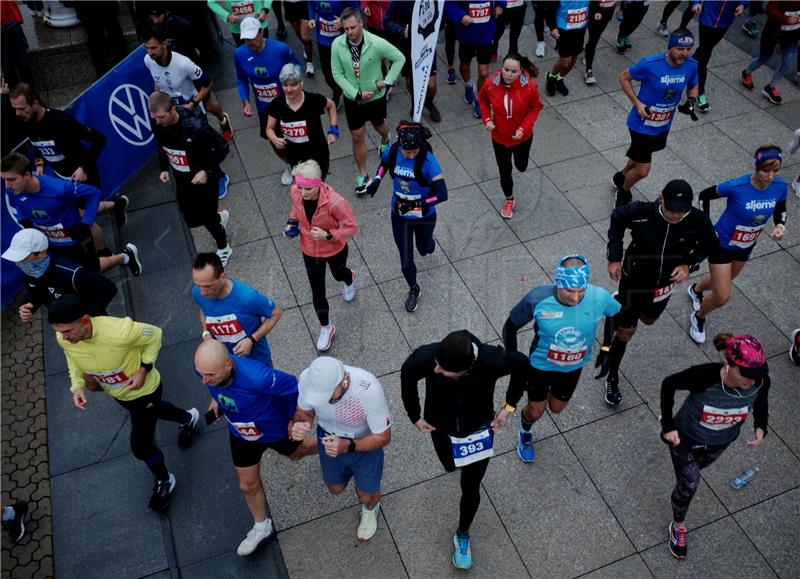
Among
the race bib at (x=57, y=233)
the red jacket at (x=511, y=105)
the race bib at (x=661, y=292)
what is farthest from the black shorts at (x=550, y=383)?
the race bib at (x=57, y=233)

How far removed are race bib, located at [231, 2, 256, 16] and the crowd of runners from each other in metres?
0.02

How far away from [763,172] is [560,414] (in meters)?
2.63

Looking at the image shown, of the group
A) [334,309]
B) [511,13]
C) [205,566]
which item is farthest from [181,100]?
[205,566]

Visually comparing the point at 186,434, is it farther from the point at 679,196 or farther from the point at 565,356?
the point at 679,196

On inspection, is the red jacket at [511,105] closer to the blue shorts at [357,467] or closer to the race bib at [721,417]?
the race bib at [721,417]

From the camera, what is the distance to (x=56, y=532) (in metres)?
5.26

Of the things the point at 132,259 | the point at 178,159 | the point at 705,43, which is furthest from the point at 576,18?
the point at 132,259

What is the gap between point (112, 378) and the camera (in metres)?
4.74

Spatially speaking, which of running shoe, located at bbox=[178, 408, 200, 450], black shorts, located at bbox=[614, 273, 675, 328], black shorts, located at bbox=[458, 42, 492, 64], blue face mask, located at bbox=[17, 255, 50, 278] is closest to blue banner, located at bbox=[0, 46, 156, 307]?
blue face mask, located at bbox=[17, 255, 50, 278]

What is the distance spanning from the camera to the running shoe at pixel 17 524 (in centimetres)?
517

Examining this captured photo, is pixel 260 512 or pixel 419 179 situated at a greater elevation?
pixel 419 179

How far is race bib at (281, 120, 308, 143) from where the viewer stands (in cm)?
688

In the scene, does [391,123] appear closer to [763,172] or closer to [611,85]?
[611,85]

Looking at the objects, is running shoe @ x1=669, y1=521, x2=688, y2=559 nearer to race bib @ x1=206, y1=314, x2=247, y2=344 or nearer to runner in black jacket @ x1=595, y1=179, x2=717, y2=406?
runner in black jacket @ x1=595, y1=179, x2=717, y2=406
